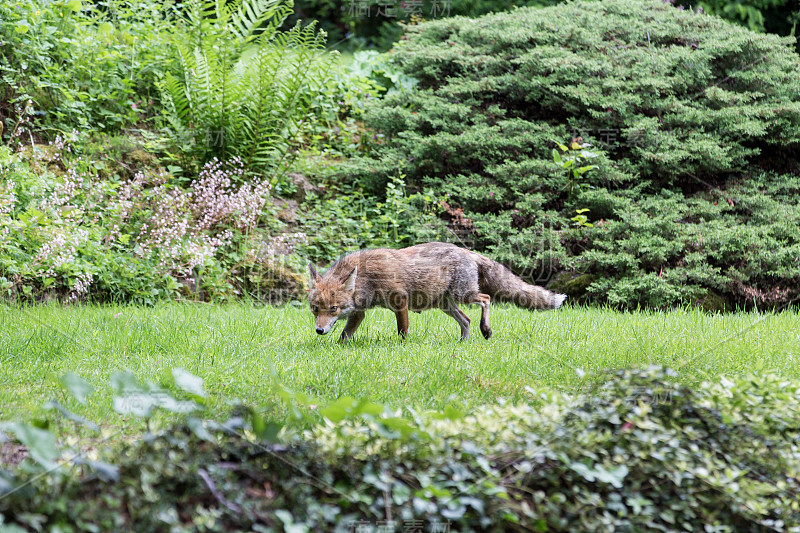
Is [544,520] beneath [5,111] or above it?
beneath

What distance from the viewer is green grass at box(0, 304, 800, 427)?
4.74 m

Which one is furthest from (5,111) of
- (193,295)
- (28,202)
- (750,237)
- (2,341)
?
(750,237)

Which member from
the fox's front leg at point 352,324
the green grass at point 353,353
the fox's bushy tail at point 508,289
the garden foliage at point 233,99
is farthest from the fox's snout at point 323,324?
the garden foliage at point 233,99

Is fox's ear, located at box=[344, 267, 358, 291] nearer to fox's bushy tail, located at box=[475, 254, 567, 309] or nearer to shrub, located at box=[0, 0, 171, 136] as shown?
fox's bushy tail, located at box=[475, 254, 567, 309]

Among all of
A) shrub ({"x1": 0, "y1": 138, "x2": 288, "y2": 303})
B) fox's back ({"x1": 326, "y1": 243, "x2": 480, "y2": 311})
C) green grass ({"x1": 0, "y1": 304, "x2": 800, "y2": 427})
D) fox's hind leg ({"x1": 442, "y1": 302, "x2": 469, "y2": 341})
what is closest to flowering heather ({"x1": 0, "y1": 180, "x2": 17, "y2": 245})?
shrub ({"x1": 0, "y1": 138, "x2": 288, "y2": 303})

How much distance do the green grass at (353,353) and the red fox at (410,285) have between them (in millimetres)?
293

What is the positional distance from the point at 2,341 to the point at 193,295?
3087 mm

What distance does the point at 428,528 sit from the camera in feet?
8.96

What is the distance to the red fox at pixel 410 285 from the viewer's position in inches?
251

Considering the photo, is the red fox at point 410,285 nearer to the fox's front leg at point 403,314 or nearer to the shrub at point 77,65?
the fox's front leg at point 403,314

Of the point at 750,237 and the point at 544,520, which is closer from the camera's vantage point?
the point at 544,520

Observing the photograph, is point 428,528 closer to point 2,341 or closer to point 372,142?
point 2,341

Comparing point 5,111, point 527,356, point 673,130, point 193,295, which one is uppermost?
point 673,130

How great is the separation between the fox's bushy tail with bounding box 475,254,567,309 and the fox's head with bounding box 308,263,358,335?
1.48 meters
